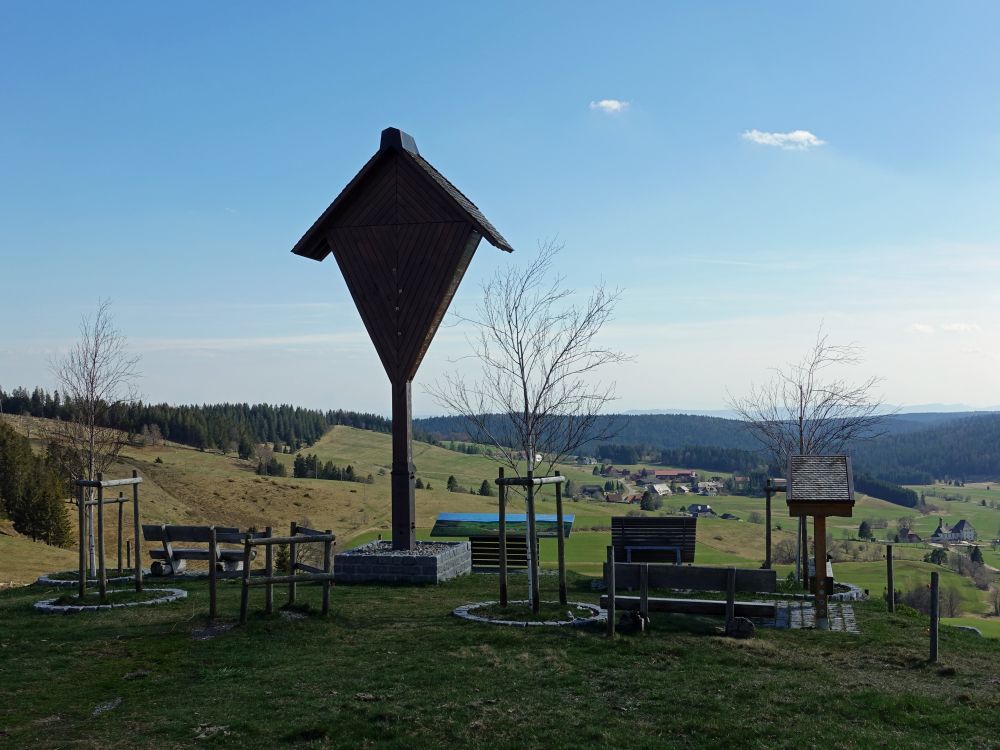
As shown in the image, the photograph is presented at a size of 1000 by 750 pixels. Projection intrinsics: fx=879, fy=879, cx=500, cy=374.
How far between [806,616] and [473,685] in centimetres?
745

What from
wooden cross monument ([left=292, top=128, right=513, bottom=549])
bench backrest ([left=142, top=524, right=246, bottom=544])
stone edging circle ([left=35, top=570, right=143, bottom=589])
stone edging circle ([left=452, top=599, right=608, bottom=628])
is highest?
wooden cross monument ([left=292, top=128, right=513, bottom=549])

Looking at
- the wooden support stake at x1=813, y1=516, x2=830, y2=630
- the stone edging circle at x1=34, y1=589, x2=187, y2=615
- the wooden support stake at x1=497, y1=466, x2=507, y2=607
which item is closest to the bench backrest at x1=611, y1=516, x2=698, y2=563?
the wooden support stake at x1=813, y1=516, x2=830, y2=630

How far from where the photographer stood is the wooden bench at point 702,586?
12.6 meters

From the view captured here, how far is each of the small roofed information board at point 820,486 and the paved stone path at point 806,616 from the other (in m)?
1.73

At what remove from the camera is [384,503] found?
90.9 meters

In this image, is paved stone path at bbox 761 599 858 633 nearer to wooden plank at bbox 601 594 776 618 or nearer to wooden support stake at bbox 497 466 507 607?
wooden plank at bbox 601 594 776 618

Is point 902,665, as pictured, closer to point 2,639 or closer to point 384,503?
point 2,639

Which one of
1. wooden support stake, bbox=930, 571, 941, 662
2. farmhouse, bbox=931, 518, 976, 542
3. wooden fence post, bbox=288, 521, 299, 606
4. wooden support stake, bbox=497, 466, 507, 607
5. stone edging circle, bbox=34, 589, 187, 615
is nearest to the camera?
wooden support stake, bbox=930, 571, 941, 662

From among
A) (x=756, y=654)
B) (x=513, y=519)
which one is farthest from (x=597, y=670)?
(x=513, y=519)

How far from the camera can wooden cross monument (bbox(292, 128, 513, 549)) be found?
18.3m

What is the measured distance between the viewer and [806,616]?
14.8 m

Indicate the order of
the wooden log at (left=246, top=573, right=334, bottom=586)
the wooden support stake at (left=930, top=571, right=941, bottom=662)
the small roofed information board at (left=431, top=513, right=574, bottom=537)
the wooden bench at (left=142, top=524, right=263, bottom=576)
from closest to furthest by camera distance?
the wooden support stake at (left=930, top=571, right=941, bottom=662) < the wooden log at (left=246, top=573, right=334, bottom=586) < the wooden bench at (left=142, top=524, right=263, bottom=576) < the small roofed information board at (left=431, top=513, right=574, bottom=537)

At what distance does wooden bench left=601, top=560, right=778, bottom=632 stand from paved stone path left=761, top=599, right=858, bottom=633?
1.30 m

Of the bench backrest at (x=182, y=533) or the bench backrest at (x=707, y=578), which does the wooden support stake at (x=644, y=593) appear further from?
the bench backrest at (x=182, y=533)
